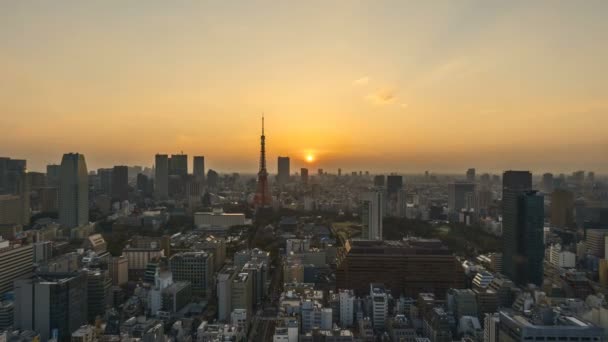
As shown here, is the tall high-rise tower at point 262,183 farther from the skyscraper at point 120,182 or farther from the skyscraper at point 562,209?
the skyscraper at point 562,209

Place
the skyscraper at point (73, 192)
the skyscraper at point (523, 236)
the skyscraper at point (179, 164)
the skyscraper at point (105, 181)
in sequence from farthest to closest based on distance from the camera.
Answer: the skyscraper at point (179, 164) < the skyscraper at point (105, 181) < the skyscraper at point (73, 192) < the skyscraper at point (523, 236)

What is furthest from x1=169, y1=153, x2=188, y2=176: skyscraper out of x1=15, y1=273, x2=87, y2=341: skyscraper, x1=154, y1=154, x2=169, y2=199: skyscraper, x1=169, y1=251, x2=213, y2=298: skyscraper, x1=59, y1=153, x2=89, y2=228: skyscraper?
x1=15, y1=273, x2=87, y2=341: skyscraper

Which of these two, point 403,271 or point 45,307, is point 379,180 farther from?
point 45,307

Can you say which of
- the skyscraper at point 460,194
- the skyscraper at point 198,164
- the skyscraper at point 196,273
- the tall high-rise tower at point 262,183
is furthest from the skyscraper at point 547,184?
the skyscraper at point 198,164

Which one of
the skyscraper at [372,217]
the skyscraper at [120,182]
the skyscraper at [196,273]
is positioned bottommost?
the skyscraper at [196,273]

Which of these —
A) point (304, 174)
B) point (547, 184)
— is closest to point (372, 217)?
point (547, 184)

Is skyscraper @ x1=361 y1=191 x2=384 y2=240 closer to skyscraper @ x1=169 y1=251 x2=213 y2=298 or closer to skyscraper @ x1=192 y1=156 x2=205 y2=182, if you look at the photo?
skyscraper @ x1=169 y1=251 x2=213 y2=298
